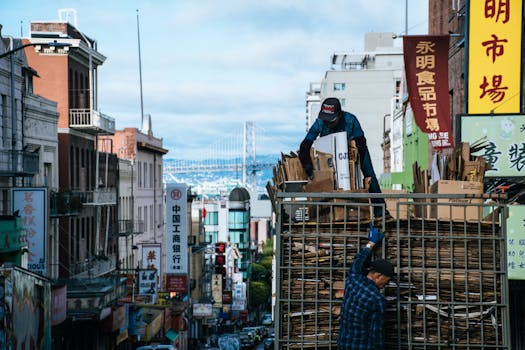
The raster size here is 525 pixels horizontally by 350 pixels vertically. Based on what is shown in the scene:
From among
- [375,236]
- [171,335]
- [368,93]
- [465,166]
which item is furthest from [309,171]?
[368,93]

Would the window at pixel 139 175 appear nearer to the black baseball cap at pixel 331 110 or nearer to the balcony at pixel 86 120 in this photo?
the balcony at pixel 86 120

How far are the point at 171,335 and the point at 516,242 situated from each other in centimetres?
3715

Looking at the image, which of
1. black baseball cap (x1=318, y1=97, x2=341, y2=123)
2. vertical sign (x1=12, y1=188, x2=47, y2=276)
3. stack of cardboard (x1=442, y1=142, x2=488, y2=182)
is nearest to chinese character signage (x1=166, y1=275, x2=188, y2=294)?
vertical sign (x1=12, y1=188, x2=47, y2=276)

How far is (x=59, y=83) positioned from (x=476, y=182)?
36.1 meters

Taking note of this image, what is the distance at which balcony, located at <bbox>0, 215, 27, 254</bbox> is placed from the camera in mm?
26370

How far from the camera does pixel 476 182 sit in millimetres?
8930

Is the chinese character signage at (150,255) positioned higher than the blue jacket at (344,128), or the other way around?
the blue jacket at (344,128)

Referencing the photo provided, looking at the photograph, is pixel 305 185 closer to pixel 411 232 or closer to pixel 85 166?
pixel 411 232

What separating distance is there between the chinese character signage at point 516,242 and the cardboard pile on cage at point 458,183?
6814 millimetres

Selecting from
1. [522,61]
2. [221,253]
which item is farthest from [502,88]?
[221,253]

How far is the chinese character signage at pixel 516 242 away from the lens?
643 inches

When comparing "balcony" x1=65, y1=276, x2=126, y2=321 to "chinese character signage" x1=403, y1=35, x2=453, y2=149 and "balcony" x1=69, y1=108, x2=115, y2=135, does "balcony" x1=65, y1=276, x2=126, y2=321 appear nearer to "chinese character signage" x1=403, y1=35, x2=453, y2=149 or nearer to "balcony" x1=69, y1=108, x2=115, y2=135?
"balcony" x1=69, y1=108, x2=115, y2=135

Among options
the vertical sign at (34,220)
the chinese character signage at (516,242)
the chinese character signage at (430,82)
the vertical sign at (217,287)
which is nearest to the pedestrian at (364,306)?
the chinese character signage at (516,242)

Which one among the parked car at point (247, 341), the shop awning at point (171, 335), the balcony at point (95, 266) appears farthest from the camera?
the parked car at point (247, 341)
